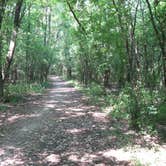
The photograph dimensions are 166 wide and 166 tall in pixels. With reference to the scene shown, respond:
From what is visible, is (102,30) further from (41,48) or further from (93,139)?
(41,48)

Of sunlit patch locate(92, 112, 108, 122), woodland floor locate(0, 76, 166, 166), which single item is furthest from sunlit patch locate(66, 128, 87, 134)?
sunlit patch locate(92, 112, 108, 122)

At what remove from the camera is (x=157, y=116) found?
1214 centimetres

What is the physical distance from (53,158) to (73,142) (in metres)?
1.65

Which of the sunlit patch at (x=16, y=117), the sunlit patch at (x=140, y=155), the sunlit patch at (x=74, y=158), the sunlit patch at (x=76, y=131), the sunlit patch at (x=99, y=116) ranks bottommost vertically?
the sunlit patch at (x=74, y=158)

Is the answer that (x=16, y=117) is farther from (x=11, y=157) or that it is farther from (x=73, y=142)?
(x=11, y=157)

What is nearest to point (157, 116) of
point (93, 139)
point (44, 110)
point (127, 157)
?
point (93, 139)

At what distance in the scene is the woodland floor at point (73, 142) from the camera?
27.6 feet

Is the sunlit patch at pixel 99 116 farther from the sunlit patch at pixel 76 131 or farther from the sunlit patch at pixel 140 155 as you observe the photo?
the sunlit patch at pixel 140 155

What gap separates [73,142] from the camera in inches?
397

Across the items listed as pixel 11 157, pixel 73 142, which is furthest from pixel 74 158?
pixel 11 157

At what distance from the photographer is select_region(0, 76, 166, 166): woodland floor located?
27.6 feet

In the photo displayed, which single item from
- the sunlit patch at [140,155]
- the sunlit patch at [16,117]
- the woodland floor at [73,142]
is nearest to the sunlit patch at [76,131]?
the woodland floor at [73,142]

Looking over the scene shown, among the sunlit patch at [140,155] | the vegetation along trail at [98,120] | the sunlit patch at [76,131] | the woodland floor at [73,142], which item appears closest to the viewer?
the sunlit patch at [140,155]

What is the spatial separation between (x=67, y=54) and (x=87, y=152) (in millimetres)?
46786
